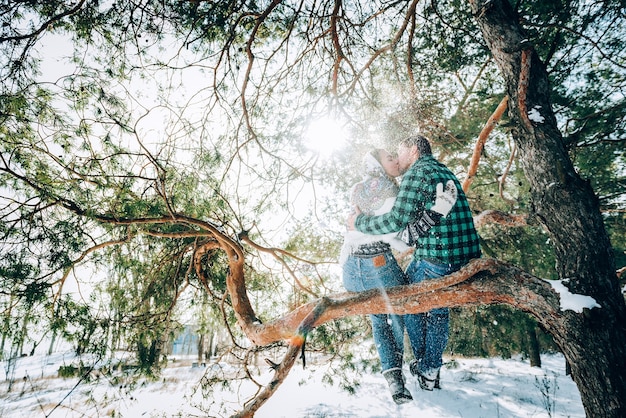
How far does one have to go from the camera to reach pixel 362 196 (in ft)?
7.68

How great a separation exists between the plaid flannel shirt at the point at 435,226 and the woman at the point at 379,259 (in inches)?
5.8

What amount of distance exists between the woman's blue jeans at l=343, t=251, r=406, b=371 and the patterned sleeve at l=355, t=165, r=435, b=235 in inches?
15.4

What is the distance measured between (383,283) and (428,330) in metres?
0.41

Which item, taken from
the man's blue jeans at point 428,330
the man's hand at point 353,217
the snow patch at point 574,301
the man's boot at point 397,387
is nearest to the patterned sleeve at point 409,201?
the man's hand at point 353,217

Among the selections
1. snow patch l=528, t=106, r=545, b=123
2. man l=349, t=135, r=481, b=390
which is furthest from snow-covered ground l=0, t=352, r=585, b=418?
snow patch l=528, t=106, r=545, b=123

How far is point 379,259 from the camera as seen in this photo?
212 centimetres

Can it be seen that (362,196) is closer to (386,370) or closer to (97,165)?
(386,370)

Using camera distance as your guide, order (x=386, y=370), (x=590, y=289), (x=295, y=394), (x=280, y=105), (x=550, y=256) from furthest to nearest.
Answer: (x=295, y=394) < (x=550, y=256) < (x=280, y=105) < (x=386, y=370) < (x=590, y=289)

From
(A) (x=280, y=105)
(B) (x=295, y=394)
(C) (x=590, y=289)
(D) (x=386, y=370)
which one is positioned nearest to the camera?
(C) (x=590, y=289)

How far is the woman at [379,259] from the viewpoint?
204 centimetres

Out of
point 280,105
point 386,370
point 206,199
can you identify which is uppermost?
point 280,105

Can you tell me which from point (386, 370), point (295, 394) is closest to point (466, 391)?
point (295, 394)

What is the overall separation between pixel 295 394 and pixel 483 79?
10476mm

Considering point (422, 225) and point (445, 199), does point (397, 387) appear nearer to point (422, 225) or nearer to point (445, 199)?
point (422, 225)
